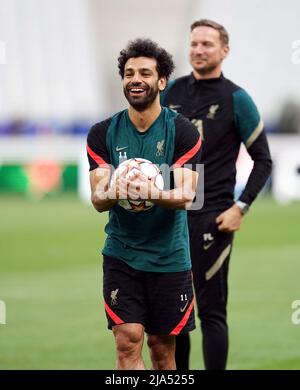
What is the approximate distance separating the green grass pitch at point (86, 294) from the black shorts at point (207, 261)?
997mm

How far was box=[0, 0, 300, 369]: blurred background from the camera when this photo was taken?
32.9 feet

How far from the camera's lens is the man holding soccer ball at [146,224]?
6.30 m

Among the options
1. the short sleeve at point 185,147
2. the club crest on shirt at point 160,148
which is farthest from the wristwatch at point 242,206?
the club crest on shirt at point 160,148

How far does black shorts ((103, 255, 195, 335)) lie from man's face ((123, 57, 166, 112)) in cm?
105

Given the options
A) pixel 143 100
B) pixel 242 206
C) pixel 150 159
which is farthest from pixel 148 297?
pixel 242 206

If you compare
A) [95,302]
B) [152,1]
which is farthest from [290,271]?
[152,1]

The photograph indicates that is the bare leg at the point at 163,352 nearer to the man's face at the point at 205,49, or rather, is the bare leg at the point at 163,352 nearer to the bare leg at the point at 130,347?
the bare leg at the point at 130,347

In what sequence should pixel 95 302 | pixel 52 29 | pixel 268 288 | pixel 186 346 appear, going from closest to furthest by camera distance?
pixel 186 346 → pixel 95 302 → pixel 268 288 → pixel 52 29

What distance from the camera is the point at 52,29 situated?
53469 mm

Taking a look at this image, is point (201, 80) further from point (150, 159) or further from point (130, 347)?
point (130, 347)

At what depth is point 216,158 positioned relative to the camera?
7.82 meters

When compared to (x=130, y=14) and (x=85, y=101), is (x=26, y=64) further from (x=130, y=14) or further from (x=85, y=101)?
(x=130, y=14)
